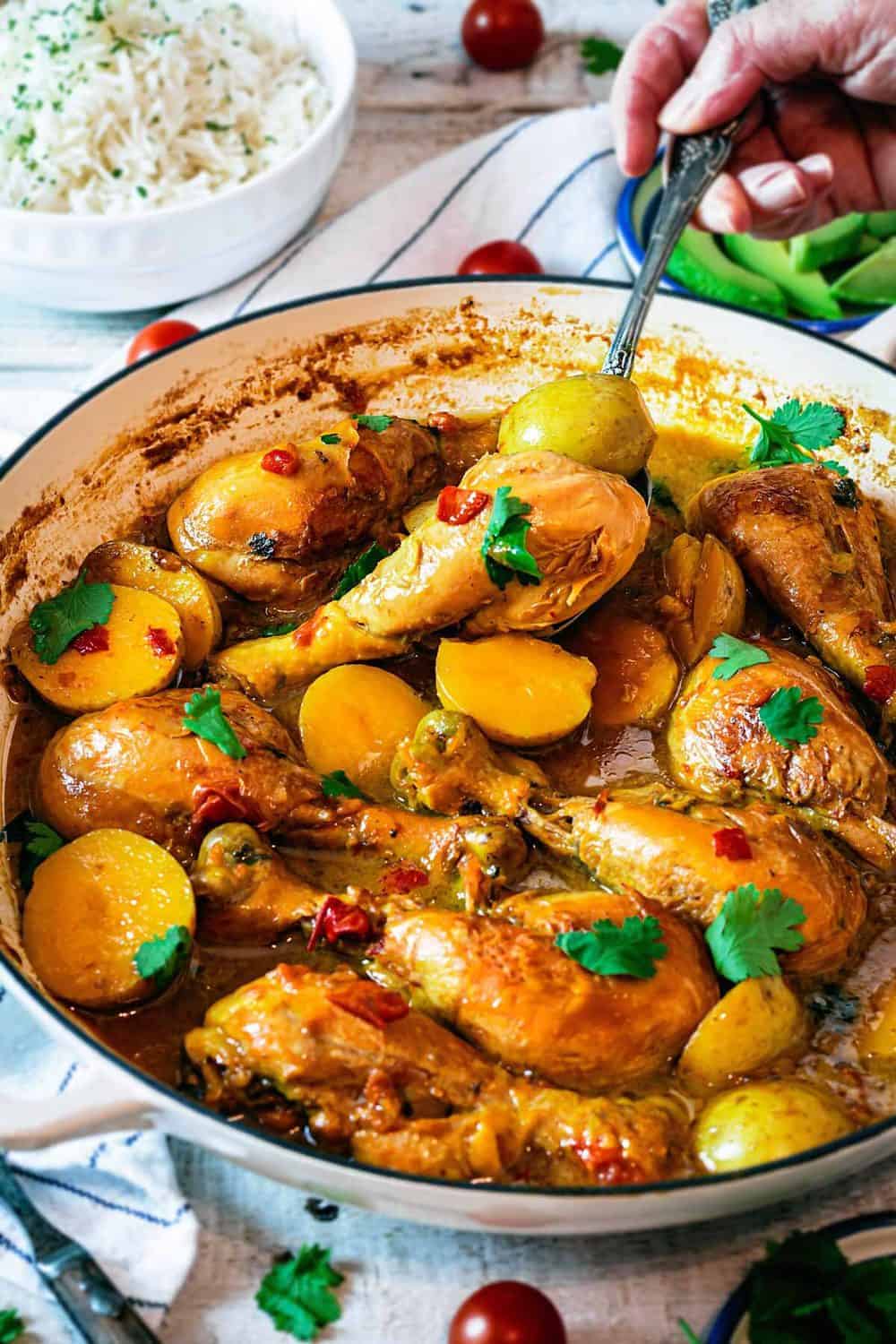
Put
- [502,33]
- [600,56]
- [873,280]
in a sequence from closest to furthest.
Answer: [873,280], [502,33], [600,56]

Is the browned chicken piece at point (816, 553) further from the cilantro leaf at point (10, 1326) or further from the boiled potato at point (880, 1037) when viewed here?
the cilantro leaf at point (10, 1326)

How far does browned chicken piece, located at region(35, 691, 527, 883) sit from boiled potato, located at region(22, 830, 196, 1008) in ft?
0.25

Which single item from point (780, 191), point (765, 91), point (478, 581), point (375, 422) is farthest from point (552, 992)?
point (765, 91)

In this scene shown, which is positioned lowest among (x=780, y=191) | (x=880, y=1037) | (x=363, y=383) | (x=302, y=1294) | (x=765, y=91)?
(x=302, y=1294)

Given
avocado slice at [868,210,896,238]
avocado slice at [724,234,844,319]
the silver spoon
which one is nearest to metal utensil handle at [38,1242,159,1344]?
the silver spoon

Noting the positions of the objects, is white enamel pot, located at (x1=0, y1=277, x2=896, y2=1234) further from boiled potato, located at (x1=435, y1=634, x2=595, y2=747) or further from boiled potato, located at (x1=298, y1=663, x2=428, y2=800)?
boiled potato, located at (x1=435, y1=634, x2=595, y2=747)

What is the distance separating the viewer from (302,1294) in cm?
207

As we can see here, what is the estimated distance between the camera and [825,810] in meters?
2.48

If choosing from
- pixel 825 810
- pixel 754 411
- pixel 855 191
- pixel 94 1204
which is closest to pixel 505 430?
pixel 754 411

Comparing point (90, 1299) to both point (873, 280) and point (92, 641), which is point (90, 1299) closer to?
point (92, 641)

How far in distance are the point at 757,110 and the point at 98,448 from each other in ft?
7.54

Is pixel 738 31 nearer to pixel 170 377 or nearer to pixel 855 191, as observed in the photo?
pixel 855 191

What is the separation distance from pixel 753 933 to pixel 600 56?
3.82 meters

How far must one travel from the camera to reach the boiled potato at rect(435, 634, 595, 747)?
8.49ft
